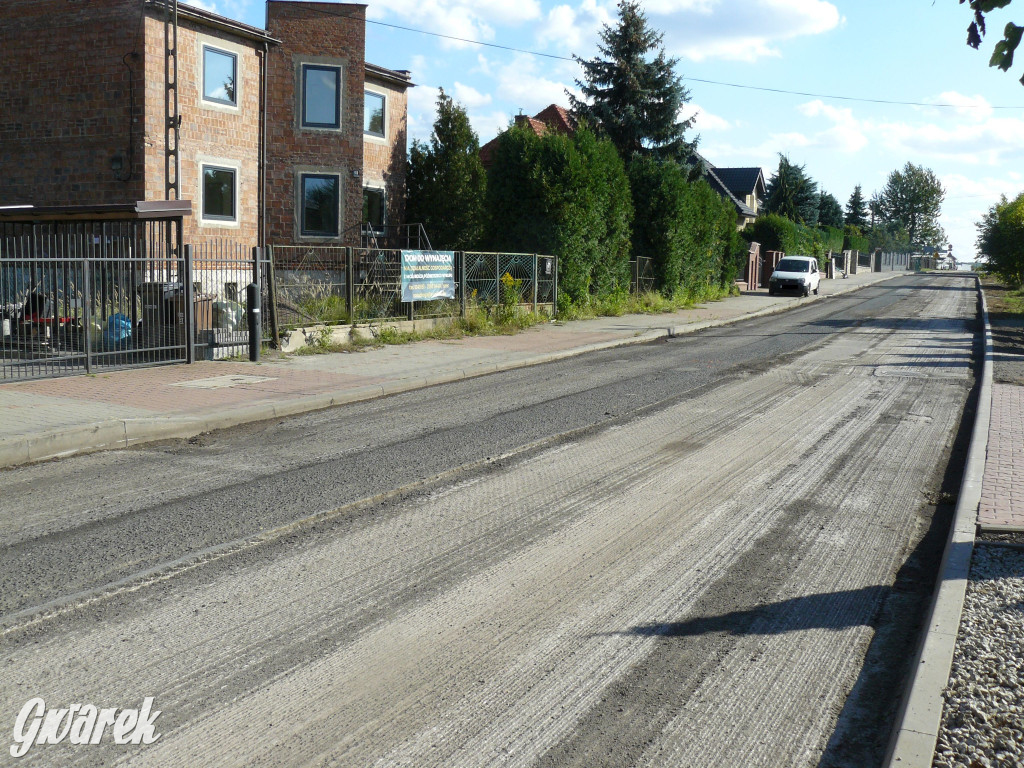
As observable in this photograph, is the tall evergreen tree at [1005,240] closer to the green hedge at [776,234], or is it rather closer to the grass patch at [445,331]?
the green hedge at [776,234]

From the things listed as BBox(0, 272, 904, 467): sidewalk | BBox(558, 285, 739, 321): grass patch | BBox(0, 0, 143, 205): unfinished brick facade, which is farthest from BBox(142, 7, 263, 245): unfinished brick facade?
BBox(558, 285, 739, 321): grass patch

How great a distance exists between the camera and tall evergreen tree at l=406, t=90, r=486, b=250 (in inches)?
1307

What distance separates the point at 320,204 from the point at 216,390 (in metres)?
16.5

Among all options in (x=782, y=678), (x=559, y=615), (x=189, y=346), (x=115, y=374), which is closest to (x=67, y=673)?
(x=559, y=615)

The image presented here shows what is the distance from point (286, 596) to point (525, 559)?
146cm

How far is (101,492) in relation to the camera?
7.29m

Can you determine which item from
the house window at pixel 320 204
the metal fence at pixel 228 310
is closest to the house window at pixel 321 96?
the house window at pixel 320 204

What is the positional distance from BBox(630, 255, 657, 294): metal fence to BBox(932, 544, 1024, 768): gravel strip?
86.2ft

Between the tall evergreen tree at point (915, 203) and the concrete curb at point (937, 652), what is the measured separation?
14472 centimetres

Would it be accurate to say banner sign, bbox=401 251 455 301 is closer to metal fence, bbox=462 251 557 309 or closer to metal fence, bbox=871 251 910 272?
metal fence, bbox=462 251 557 309

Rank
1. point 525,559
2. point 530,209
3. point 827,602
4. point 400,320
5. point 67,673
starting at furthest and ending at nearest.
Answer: point 530,209 < point 400,320 < point 525,559 < point 827,602 < point 67,673

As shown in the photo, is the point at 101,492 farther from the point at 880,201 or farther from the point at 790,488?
the point at 880,201

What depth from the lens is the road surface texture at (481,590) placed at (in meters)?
3.69

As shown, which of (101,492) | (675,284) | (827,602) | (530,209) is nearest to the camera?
(827,602)
